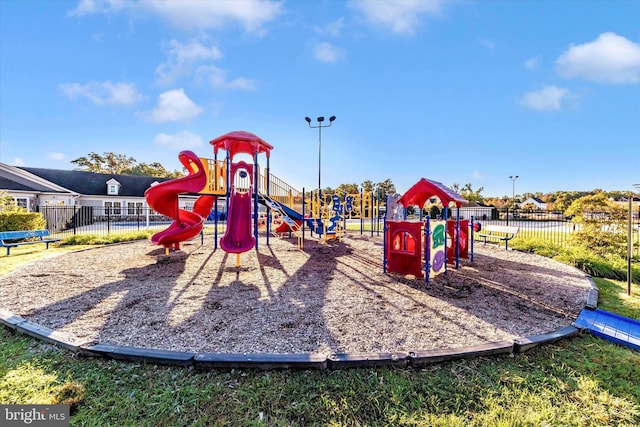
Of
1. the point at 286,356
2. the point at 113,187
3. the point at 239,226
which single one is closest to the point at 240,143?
the point at 239,226

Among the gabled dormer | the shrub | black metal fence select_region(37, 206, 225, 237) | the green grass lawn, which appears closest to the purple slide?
black metal fence select_region(37, 206, 225, 237)

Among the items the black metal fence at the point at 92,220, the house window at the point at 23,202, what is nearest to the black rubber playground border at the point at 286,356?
the black metal fence at the point at 92,220

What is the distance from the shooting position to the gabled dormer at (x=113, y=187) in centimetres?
3216

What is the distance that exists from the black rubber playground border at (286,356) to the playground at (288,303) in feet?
0.70

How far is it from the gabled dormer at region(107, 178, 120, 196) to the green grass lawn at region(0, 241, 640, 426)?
3527 centimetres

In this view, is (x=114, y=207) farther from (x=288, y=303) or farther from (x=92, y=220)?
(x=288, y=303)

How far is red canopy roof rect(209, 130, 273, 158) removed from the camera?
960 centimetres

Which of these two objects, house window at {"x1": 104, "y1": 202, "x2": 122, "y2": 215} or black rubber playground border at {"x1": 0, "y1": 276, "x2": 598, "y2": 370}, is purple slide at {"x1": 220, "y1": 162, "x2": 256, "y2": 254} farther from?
house window at {"x1": 104, "y1": 202, "x2": 122, "y2": 215}

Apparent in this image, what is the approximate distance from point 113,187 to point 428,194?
36.3 m

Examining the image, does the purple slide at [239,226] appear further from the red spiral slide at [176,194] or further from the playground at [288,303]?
the red spiral slide at [176,194]

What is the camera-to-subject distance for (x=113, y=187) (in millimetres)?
32406

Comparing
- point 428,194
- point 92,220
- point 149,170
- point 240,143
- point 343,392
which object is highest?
point 149,170

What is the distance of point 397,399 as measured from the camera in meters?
2.57

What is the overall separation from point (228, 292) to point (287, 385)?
3.44 metres
